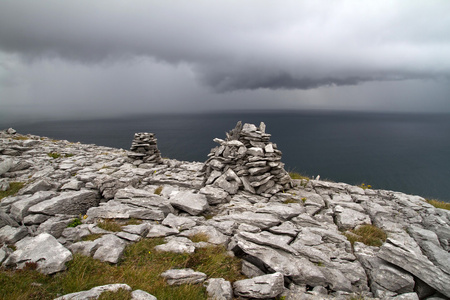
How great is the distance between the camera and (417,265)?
8.59m

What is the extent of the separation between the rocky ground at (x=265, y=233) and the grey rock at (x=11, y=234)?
0.05 m

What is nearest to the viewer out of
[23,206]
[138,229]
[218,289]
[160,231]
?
[218,289]

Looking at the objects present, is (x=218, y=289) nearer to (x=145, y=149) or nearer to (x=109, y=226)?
(x=109, y=226)

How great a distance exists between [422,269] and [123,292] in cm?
1052

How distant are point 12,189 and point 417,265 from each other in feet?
85.5

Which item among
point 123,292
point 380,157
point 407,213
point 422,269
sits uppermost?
point 123,292

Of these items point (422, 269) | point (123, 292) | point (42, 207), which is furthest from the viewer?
point (42, 207)

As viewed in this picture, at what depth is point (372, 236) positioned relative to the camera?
481 inches

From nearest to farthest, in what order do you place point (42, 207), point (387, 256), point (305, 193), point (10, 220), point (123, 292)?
1. point (123, 292)
2. point (387, 256)
3. point (10, 220)
4. point (42, 207)
5. point (305, 193)

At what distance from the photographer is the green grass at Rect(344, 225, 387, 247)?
1166cm

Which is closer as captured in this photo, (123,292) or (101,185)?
(123,292)

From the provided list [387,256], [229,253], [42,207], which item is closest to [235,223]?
[229,253]

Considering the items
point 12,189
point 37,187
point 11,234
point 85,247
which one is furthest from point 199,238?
point 12,189

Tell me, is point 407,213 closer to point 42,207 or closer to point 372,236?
point 372,236
